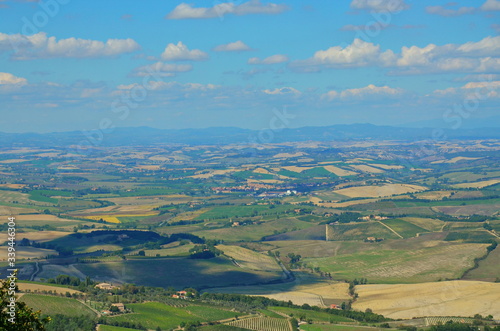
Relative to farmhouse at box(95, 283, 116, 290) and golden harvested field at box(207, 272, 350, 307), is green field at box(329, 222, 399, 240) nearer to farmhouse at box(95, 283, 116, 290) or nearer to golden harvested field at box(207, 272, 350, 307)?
golden harvested field at box(207, 272, 350, 307)

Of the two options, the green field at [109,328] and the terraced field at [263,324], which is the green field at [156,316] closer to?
the green field at [109,328]

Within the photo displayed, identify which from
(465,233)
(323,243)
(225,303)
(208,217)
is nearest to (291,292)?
(225,303)

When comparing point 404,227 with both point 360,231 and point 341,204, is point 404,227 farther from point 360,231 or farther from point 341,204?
point 341,204

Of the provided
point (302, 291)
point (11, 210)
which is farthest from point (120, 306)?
point (11, 210)

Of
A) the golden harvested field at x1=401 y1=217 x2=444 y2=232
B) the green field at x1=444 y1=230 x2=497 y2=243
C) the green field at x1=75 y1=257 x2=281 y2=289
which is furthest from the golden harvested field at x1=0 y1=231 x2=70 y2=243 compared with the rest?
the green field at x1=444 y1=230 x2=497 y2=243

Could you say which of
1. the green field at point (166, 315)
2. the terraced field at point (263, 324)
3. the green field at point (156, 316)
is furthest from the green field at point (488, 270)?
the green field at point (156, 316)
